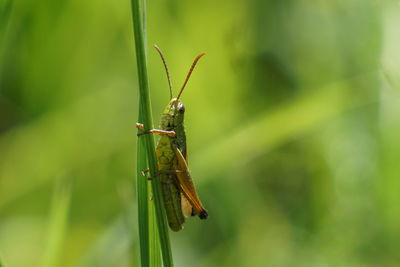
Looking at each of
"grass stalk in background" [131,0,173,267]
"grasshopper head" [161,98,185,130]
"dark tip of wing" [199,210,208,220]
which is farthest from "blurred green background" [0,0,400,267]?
"grass stalk in background" [131,0,173,267]

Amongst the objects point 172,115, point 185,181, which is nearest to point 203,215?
point 185,181

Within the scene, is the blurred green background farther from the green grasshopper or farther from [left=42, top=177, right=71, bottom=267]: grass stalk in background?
the green grasshopper

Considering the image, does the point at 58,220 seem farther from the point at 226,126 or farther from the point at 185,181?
the point at 226,126


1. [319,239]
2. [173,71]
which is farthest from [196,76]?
[319,239]

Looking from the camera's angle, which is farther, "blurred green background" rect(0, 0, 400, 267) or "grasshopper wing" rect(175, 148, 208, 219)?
"blurred green background" rect(0, 0, 400, 267)

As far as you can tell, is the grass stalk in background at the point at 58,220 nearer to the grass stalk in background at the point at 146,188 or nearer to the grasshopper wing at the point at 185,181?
the grasshopper wing at the point at 185,181

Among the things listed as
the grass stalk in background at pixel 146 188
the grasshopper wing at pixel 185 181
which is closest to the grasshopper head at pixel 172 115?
the grasshopper wing at pixel 185 181

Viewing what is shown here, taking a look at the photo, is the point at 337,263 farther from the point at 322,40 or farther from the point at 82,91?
the point at 82,91
